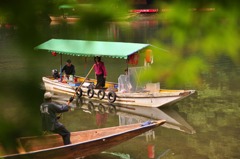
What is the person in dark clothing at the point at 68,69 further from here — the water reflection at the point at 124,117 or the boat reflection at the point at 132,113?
the boat reflection at the point at 132,113

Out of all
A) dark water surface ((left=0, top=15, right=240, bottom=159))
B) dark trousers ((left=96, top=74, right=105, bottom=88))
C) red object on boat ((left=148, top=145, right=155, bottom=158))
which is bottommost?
red object on boat ((left=148, top=145, right=155, bottom=158))

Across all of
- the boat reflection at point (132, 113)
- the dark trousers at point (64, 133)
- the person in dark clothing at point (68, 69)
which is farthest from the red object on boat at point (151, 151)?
the person in dark clothing at point (68, 69)

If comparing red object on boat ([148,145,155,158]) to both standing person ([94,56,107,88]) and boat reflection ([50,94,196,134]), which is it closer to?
boat reflection ([50,94,196,134])

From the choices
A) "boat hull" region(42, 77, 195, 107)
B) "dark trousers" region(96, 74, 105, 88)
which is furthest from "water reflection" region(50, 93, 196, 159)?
"dark trousers" region(96, 74, 105, 88)

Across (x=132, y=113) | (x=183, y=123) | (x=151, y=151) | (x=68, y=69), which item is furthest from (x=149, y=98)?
(x=151, y=151)

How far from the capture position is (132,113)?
13.4 m

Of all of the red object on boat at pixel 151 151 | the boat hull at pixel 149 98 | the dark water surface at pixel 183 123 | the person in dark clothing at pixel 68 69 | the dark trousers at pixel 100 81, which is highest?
the person in dark clothing at pixel 68 69

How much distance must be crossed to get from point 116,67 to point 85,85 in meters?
7.04

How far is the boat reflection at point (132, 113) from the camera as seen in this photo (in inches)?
485

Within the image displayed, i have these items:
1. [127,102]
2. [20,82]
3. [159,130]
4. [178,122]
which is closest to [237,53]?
[20,82]

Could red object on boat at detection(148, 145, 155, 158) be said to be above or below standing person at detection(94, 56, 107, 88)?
below

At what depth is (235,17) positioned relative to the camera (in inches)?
45.3

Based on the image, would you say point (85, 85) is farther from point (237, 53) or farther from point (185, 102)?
point (237, 53)

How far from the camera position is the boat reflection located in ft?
40.4
